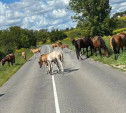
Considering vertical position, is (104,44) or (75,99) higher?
(104,44)

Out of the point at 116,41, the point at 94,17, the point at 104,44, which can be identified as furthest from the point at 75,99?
the point at 94,17

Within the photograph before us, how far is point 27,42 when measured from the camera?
87.6m

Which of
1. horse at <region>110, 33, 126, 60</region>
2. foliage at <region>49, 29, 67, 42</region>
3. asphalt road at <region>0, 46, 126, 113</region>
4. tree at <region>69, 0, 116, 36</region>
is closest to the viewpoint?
asphalt road at <region>0, 46, 126, 113</region>

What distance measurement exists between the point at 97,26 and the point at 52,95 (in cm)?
A: 4643

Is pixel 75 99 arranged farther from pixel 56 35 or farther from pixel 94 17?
pixel 56 35

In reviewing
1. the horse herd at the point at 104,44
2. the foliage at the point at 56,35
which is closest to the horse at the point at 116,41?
the horse herd at the point at 104,44

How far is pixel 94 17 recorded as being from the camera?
Answer: 55.0 m

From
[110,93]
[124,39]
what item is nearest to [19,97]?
[110,93]

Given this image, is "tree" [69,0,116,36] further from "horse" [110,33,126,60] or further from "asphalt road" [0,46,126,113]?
"asphalt road" [0,46,126,113]

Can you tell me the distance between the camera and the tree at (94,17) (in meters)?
54.6

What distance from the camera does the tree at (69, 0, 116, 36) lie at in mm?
54594

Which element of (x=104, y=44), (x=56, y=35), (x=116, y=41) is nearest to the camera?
(x=116, y=41)

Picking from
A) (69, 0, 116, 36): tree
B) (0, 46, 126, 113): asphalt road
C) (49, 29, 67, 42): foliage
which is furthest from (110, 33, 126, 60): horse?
(49, 29, 67, 42): foliage

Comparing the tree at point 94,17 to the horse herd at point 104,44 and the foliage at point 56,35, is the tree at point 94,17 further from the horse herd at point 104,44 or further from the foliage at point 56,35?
the foliage at point 56,35
